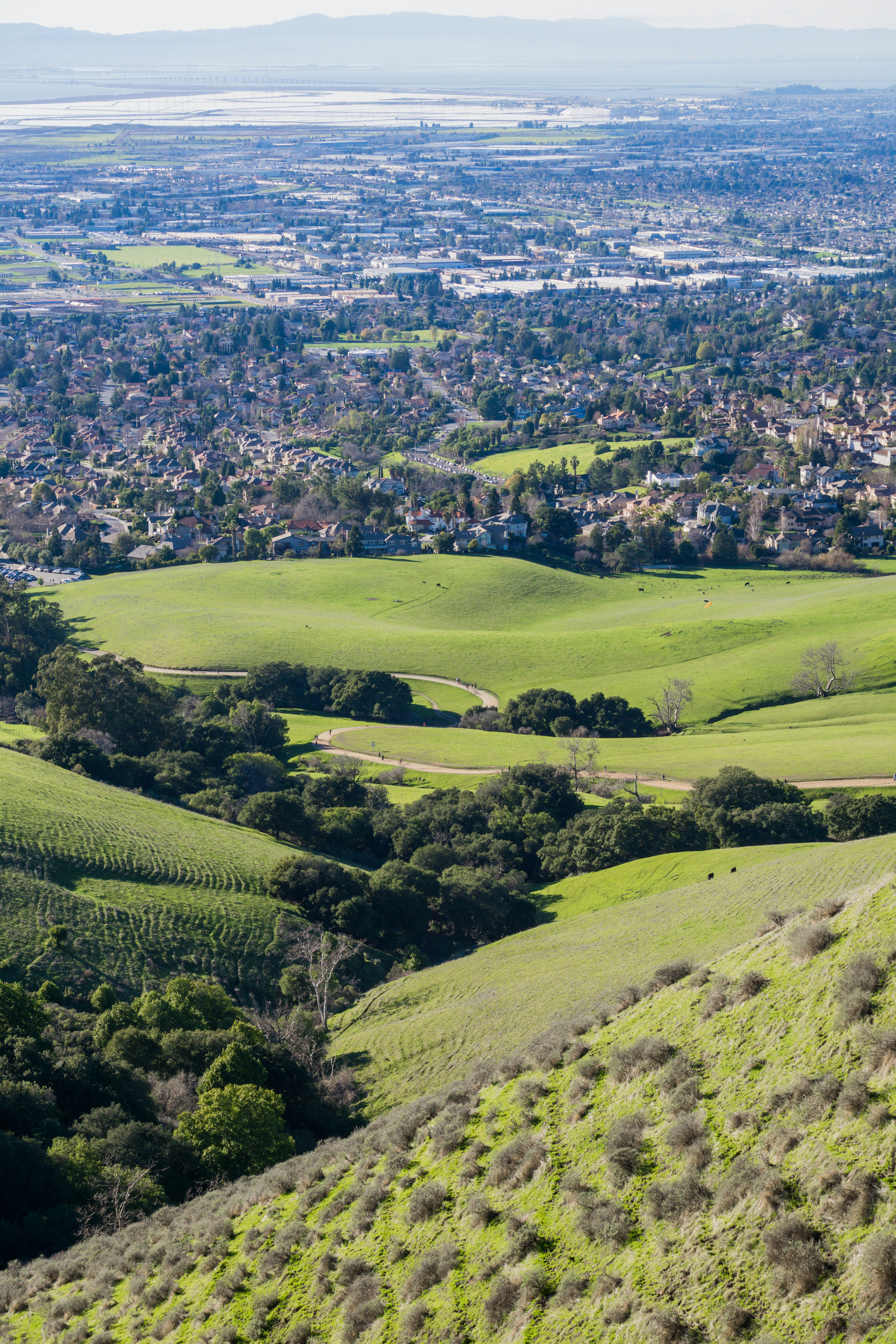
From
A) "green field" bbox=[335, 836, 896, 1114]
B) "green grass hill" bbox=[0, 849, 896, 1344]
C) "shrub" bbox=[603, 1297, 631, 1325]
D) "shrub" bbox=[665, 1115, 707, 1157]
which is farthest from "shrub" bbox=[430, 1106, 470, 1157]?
"green field" bbox=[335, 836, 896, 1114]

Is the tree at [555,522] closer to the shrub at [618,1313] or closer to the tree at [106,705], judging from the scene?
the tree at [106,705]

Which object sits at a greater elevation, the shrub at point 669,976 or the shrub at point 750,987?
the shrub at point 750,987

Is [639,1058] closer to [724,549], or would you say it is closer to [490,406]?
[724,549]

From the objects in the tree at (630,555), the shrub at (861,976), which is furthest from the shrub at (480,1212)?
the tree at (630,555)

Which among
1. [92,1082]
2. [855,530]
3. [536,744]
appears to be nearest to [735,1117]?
[92,1082]

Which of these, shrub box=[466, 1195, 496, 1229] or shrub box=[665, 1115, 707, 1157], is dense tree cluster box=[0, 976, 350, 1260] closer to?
shrub box=[466, 1195, 496, 1229]

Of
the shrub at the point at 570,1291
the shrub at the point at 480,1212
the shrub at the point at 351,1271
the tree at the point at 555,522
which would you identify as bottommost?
the tree at the point at 555,522
